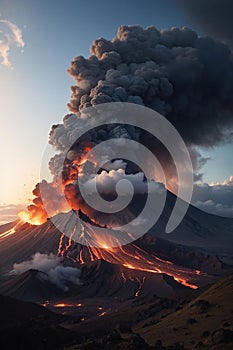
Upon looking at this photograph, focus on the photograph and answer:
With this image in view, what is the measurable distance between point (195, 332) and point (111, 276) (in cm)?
6290

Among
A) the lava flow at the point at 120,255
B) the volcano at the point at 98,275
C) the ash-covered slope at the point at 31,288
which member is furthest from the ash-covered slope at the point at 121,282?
the ash-covered slope at the point at 31,288

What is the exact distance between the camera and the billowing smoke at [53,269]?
101 metres

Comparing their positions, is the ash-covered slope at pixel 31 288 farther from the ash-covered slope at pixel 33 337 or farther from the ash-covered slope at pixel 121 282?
the ash-covered slope at pixel 33 337

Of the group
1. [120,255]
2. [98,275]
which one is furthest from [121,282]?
[120,255]

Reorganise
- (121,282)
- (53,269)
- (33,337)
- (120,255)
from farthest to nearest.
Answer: (120,255)
(53,269)
(121,282)
(33,337)

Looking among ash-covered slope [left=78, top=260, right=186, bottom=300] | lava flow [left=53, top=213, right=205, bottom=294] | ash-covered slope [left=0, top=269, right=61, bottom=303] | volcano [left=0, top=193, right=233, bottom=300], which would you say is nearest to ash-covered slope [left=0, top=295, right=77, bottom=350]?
ash-covered slope [left=78, top=260, right=186, bottom=300]

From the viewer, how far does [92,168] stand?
122m

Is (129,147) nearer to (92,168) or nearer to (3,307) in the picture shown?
(92,168)

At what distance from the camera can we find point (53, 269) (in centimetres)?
10762

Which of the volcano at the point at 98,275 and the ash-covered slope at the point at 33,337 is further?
the volcano at the point at 98,275

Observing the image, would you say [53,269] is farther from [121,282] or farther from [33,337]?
[33,337]

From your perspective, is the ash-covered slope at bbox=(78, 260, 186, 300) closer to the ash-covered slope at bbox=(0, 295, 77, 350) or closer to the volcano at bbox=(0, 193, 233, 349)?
the volcano at bbox=(0, 193, 233, 349)

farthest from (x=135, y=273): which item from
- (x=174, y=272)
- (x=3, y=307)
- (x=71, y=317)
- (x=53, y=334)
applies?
(x=53, y=334)

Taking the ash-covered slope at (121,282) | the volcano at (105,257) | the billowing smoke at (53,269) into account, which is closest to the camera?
the ash-covered slope at (121,282)
